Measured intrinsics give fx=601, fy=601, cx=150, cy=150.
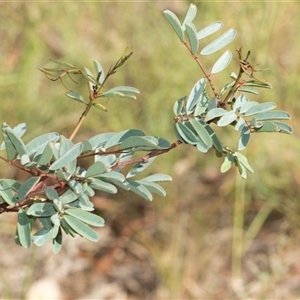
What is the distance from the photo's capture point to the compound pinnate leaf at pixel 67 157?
651 mm

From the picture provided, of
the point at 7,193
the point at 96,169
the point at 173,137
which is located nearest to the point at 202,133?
the point at 96,169

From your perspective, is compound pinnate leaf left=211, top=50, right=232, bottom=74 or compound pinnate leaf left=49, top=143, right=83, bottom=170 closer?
compound pinnate leaf left=49, top=143, right=83, bottom=170

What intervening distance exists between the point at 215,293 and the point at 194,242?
0.18 metres

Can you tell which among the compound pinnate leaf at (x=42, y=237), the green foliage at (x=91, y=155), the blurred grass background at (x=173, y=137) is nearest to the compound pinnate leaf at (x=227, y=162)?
the green foliage at (x=91, y=155)

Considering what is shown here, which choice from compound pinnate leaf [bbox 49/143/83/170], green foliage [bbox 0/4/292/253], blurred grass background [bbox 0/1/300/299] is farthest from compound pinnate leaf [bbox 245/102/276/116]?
blurred grass background [bbox 0/1/300/299]

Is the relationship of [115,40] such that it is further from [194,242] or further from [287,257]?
[287,257]

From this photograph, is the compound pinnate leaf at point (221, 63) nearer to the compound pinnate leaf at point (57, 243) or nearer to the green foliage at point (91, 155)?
the green foliage at point (91, 155)

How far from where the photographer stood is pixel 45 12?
2.29m

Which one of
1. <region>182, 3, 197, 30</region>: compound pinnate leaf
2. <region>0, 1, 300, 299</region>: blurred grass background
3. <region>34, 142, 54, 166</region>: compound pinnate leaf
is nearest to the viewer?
<region>34, 142, 54, 166</region>: compound pinnate leaf

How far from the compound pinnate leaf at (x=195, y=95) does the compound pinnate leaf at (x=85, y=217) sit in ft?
0.55

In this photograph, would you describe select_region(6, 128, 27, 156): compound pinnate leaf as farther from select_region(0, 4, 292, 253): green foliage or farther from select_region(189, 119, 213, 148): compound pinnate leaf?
select_region(189, 119, 213, 148): compound pinnate leaf

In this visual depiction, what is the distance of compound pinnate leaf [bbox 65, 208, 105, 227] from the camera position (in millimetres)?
675

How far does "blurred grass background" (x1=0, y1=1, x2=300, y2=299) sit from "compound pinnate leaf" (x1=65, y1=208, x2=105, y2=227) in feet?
4.09

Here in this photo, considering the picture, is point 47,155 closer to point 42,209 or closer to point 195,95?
point 42,209
